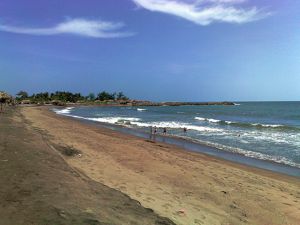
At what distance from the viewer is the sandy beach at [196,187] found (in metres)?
8.20

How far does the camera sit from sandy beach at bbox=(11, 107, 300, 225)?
8.20 meters

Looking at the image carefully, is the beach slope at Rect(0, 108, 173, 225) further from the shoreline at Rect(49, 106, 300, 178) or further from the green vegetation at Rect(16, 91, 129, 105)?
the green vegetation at Rect(16, 91, 129, 105)

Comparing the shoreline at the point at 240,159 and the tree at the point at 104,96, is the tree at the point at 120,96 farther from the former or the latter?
the shoreline at the point at 240,159

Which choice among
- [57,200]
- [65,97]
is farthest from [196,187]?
[65,97]

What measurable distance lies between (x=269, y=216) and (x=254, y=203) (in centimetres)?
85

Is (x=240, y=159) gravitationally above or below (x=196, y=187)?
below

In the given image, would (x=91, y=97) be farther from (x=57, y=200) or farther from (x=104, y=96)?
(x=57, y=200)

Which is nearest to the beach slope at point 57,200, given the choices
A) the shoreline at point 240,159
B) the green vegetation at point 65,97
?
the shoreline at point 240,159

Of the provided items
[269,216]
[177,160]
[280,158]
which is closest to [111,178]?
[269,216]

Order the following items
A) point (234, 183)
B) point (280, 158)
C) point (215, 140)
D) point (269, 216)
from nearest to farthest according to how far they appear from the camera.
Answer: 1. point (269, 216)
2. point (234, 183)
3. point (280, 158)
4. point (215, 140)

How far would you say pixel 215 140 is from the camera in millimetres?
26672

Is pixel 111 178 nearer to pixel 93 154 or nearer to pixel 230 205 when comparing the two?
→ pixel 230 205

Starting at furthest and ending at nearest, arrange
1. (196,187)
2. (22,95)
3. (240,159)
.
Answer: (22,95), (240,159), (196,187)

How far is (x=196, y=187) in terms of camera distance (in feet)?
35.0
